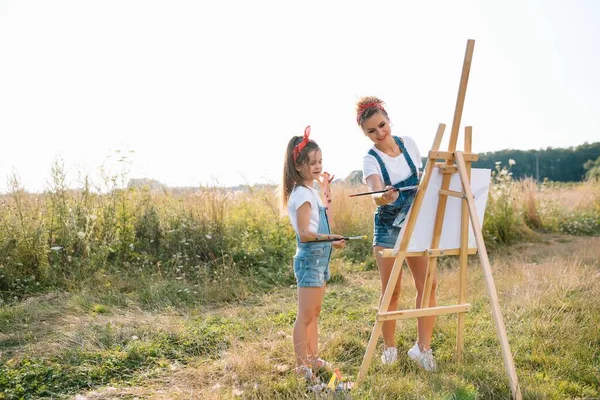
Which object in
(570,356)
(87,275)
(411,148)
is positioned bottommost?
(570,356)

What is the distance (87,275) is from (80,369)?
2530mm

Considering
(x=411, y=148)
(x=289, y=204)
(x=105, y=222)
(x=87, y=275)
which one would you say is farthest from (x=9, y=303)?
(x=411, y=148)

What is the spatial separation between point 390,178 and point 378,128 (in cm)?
33

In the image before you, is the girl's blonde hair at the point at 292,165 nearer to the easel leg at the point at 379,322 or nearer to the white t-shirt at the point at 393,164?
the white t-shirt at the point at 393,164

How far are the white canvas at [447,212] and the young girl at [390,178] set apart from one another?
0.16m

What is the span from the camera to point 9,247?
243 inches

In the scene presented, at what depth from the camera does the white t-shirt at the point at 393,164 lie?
11.1 feet

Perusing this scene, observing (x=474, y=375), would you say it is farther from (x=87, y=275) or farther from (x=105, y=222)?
(x=105, y=222)

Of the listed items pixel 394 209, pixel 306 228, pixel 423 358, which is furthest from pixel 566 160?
pixel 306 228

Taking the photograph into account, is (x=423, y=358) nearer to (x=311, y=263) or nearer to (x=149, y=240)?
(x=311, y=263)

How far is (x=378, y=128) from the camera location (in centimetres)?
339

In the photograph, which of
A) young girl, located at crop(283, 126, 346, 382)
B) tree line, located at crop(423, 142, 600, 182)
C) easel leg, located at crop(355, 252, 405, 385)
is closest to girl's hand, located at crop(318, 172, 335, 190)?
young girl, located at crop(283, 126, 346, 382)

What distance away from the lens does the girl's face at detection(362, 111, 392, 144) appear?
3389 millimetres

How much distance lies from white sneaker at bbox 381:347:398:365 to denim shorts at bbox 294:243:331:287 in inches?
33.8
